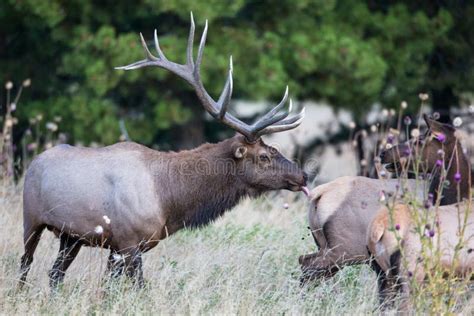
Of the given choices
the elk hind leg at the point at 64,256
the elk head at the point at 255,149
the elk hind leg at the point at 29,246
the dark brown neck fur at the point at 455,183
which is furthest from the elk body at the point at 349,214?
the elk hind leg at the point at 29,246

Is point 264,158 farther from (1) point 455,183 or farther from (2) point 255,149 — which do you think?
(1) point 455,183

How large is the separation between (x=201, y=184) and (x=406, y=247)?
1.94 metres

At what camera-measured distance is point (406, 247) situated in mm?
5387

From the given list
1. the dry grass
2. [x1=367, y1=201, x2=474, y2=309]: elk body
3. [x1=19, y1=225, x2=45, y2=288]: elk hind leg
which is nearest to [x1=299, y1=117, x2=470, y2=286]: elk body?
the dry grass

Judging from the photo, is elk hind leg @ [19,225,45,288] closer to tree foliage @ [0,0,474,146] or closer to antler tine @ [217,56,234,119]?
antler tine @ [217,56,234,119]

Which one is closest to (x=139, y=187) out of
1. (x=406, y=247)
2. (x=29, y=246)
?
(x=29, y=246)

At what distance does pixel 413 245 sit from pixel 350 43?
6.80 m

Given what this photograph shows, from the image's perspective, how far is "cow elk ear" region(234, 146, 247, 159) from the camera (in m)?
6.87

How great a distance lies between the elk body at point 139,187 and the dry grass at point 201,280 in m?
0.20

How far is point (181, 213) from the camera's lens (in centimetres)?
677

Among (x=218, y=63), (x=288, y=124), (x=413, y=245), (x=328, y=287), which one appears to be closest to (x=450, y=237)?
(x=413, y=245)

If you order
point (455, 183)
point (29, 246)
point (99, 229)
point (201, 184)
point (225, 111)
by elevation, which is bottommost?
point (29, 246)

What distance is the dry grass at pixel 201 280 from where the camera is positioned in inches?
229

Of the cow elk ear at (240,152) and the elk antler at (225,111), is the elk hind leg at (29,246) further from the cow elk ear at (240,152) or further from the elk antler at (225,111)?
the cow elk ear at (240,152)
